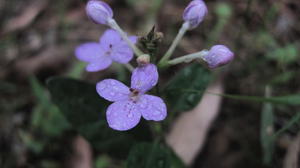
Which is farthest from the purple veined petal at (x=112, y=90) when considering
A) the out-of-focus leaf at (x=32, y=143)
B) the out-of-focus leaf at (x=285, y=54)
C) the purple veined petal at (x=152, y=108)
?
the out-of-focus leaf at (x=285, y=54)

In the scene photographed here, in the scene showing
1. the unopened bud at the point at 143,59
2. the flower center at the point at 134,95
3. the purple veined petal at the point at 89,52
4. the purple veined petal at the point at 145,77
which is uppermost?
the unopened bud at the point at 143,59

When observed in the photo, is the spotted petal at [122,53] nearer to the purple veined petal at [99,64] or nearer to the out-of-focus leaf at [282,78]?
the purple veined petal at [99,64]

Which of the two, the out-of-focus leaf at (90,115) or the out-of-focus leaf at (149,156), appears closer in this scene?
the out-of-focus leaf at (149,156)

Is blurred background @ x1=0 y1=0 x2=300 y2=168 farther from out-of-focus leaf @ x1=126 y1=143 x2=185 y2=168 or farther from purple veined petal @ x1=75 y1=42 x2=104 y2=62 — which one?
purple veined petal @ x1=75 y1=42 x2=104 y2=62

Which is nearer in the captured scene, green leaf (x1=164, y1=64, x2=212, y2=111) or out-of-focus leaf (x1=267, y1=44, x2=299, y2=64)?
green leaf (x1=164, y1=64, x2=212, y2=111)

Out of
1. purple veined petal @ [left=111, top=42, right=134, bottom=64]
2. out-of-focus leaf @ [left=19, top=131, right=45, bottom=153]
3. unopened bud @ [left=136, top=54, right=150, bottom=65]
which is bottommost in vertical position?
out-of-focus leaf @ [left=19, top=131, right=45, bottom=153]

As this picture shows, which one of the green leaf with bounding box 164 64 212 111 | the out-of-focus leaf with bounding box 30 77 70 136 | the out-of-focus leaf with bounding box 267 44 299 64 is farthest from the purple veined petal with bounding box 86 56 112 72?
the out-of-focus leaf with bounding box 267 44 299 64

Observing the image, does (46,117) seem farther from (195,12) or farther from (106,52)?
(195,12)

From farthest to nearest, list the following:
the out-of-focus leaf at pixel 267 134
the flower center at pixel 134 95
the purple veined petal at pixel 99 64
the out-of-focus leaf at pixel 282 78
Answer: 1. the out-of-focus leaf at pixel 282 78
2. the out-of-focus leaf at pixel 267 134
3. the purple veined petal at pixel 99 64
4. the flower center at pixel 134 95
